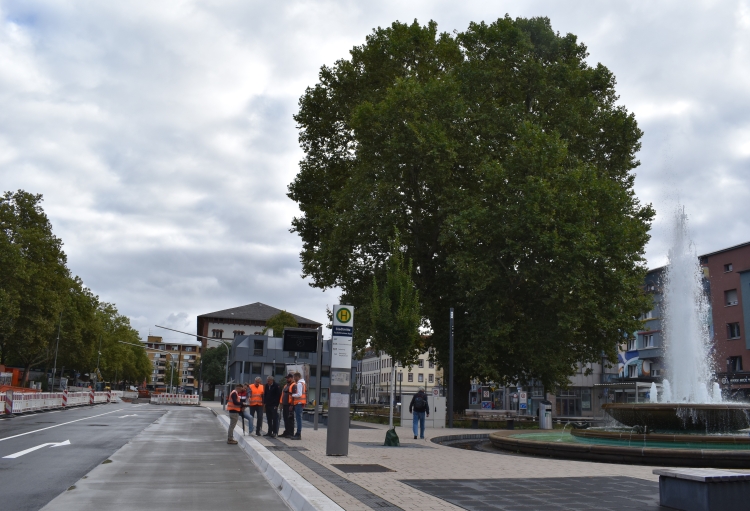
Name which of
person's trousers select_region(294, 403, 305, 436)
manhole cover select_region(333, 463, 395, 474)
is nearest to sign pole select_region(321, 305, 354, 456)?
manhole cover select_region(333, 463, 395, 474)

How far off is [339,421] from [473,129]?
20.8 metres

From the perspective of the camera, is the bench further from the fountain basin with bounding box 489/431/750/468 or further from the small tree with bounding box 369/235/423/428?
the small tree with bounding box 369/235/423/428

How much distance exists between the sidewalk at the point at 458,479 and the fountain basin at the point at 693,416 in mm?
2998

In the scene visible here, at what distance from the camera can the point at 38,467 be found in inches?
474

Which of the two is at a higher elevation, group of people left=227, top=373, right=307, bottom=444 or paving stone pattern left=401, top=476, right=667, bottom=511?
group of people left=227, top=373, right=307, bottom=444

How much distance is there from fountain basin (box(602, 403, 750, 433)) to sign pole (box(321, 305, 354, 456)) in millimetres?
7074

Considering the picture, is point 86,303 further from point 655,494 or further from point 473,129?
point 655,494

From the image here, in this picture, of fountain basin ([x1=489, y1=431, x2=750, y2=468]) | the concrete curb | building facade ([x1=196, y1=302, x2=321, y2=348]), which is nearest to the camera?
the concrete curb

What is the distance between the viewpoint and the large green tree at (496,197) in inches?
1129

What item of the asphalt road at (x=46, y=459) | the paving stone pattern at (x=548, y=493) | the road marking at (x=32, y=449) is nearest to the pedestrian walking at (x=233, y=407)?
the asphalt road at (x=46, y=459)

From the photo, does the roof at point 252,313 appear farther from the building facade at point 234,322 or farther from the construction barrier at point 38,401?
the construction barrier at point 38,401

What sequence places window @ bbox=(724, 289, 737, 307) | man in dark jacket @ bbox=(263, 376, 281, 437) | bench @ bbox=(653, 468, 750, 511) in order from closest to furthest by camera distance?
bench @ bbox=(653, 468, 750, 511) → man in dark jacket @ bbox=(263, 376, 281, 437) → window @ bbox=(724, 289, 737, 307)

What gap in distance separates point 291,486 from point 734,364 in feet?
178

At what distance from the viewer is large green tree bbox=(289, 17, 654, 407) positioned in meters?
28.7
